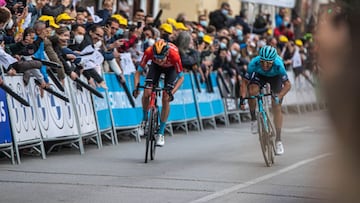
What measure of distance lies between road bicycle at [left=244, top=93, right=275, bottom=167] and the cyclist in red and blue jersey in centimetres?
131

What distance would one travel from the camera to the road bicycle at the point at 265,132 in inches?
479

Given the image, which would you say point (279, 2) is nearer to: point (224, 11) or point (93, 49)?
point (224, 11)

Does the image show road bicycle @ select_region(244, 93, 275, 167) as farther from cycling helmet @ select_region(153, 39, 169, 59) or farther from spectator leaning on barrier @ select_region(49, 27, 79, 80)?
spectator leaning on barrier @ select_region(49, 27, 79, 80)

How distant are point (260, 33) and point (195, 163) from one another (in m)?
15.2

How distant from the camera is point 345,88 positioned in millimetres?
1562

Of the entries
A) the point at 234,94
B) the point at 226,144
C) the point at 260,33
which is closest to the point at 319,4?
the point at 226,144

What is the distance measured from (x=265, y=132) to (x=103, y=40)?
14.1 feet

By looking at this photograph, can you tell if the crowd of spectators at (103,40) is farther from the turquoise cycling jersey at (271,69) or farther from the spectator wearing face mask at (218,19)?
the turquoise cycling jersey at (271,69)

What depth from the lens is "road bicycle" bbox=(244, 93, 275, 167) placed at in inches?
479

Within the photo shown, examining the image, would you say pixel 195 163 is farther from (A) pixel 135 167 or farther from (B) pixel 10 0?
(B) pixel 10 0

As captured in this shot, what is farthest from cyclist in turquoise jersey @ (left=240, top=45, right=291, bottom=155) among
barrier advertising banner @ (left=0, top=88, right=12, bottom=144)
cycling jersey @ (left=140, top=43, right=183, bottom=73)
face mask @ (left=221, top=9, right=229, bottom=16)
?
face mask @ (left=221, top=9, right=229, bottom=16)

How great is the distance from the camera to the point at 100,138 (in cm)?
1433

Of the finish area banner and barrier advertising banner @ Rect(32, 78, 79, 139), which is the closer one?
barrier advertising banner @ Rect(32, 78, 79, 139)

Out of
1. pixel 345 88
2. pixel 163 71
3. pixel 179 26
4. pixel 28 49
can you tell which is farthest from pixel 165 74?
pixel 345 88
